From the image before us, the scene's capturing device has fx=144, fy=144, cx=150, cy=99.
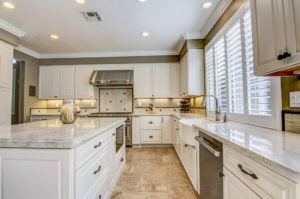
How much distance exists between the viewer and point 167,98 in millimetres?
4309

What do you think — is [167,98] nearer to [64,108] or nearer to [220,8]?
[220,8]

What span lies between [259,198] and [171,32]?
2962mm

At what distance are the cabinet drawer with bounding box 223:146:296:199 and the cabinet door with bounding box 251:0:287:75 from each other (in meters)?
0.65

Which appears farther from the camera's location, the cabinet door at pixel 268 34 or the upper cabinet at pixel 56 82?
the upper cabinet at pixel 56 82

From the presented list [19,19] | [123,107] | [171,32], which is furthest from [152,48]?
[19,19]

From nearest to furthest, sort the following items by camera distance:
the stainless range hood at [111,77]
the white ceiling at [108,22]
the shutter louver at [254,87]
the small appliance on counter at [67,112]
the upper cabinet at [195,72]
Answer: the shutter louver at [254,87]
the small appliance on counter at [67,112]
the white ceiling at [108,22]
the upper cabinet at [195,72]
the stainless range hood at [111,77]

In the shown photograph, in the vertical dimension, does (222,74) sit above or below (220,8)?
below

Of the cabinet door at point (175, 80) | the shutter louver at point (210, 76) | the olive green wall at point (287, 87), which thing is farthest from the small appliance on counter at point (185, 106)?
the olive green wall at point (287, 87)

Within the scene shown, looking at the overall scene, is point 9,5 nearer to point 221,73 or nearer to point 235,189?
point 221,73

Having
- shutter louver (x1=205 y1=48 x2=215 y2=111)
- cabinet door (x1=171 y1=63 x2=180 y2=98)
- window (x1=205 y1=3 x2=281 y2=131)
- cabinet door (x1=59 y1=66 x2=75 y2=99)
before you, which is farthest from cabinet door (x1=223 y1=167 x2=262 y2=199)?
cabinet door (x1=59 y1=66 x2=75 y2=99)

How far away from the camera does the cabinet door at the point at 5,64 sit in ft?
9.12

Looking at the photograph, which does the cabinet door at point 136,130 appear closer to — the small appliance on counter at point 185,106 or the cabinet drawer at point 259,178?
the small appliance on counter at point 185,106

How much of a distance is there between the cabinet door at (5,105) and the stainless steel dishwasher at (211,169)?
3.67 meters

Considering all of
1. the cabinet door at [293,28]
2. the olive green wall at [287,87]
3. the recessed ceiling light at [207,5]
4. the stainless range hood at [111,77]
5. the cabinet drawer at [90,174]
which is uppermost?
the recessed ceiling light at [207,5]
